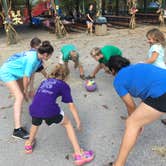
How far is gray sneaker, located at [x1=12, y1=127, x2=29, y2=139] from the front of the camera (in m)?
3.86

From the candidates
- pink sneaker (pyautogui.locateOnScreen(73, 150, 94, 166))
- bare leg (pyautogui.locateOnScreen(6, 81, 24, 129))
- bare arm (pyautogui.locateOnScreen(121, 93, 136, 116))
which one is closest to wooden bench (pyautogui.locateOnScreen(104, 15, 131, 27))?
bare leg (pyautogui.locateOnScreen(6, 81, 24, 129))

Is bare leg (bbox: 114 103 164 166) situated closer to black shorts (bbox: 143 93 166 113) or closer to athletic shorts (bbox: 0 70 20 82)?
black shorts (bbox: 143 93 166 113)

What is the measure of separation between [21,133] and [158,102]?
2.05 metres

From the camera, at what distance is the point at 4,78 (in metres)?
4.00

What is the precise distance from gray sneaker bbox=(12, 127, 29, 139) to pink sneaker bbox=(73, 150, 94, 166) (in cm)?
87

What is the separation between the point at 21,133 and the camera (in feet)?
12.8

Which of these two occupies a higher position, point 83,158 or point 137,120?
point 137,120

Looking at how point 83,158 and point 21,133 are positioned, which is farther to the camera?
point 21,133

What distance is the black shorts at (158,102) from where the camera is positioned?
2619 millimetres

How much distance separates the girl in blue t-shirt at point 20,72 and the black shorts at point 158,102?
5.24ft

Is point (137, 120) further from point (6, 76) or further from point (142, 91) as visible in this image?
point (6, 76)

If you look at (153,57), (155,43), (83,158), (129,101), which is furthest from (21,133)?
(155,43)

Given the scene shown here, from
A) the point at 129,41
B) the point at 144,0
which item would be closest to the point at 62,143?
the point at 129,41

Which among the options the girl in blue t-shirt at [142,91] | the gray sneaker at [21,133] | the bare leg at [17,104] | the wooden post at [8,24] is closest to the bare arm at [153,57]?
the girl in blue t-shirt at [142,91]
